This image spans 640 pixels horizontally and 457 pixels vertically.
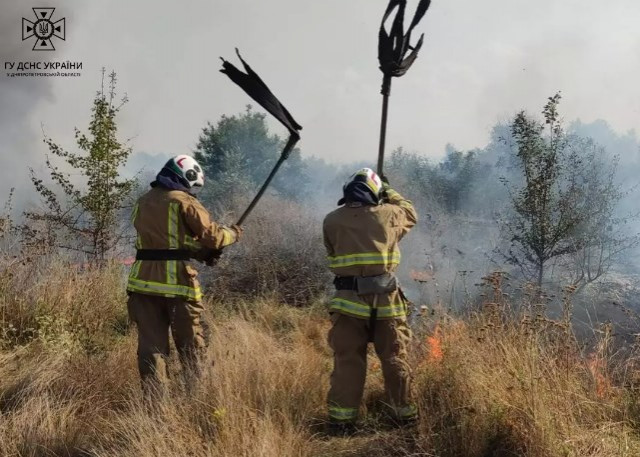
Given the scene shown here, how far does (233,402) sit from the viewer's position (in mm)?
3416

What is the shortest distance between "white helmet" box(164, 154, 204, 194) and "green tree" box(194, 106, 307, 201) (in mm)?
12732

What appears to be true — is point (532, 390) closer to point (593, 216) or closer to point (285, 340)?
point (285, 340)

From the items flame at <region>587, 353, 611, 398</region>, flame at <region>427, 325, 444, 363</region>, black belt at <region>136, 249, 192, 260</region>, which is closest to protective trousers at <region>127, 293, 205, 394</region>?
black belt at <region>136, 249, 192, 260</region>

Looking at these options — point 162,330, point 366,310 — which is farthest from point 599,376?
point 162,330

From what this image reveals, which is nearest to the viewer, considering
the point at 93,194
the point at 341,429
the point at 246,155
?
the point at 341,429

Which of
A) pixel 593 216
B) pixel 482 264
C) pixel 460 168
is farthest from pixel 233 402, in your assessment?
pixel 460 168

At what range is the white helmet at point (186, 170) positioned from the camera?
4273mm

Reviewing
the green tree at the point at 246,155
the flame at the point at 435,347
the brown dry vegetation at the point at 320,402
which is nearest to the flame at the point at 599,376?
the brown dry vegetation at the point at 320,402

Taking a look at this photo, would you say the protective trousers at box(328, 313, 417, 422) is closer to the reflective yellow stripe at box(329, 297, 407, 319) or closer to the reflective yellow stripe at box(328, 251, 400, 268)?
the reflective yellow stripe at box(329, 297, 407, 319)

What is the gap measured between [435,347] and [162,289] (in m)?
2.17

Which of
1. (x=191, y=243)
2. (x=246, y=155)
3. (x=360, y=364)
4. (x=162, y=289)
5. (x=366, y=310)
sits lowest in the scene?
(x=360, y=364)

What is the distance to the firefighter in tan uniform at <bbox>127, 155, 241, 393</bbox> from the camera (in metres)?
4.14

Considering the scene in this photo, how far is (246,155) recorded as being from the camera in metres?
21.6

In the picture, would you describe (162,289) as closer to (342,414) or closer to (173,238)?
(173,238)
